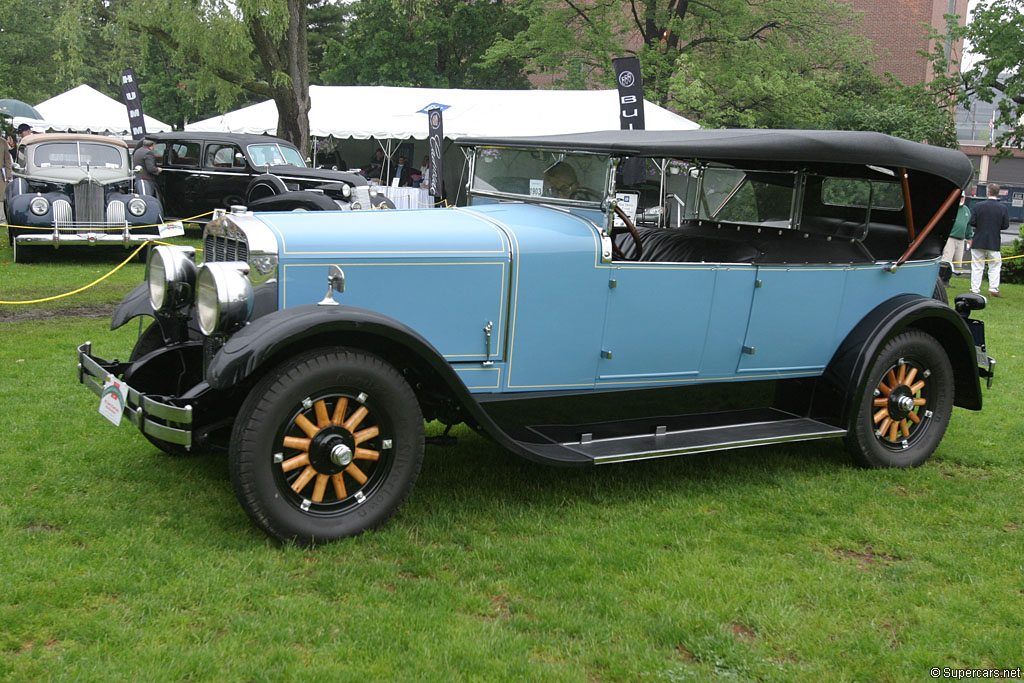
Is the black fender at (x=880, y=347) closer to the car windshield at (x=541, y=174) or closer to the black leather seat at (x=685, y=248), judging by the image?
the black leather seat at (x=685, y=248)

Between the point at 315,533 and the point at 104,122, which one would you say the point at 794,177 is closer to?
the point at 315,533

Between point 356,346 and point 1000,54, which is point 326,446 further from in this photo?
point 1000,54

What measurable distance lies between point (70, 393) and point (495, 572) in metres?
3.58

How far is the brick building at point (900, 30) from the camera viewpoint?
35438 millimetres

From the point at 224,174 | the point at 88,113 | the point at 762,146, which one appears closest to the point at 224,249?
the point at 762,146

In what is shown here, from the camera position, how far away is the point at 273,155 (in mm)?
16344

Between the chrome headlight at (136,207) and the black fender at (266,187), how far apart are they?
9.40 feet

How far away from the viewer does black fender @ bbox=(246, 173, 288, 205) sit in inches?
605

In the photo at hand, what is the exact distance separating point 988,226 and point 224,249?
1257cm

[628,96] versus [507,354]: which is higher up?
[628,96]

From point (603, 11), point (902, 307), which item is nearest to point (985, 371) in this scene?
point (902, 307)

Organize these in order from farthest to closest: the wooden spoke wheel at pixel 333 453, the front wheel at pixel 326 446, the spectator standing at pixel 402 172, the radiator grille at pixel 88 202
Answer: the spectator standing at pixel 402 172, the radiator grille at pixel 88 202, the wooden spoke wheel at pixel 333 453, the front wheel at pixel 326 446

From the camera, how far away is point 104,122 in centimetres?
2864

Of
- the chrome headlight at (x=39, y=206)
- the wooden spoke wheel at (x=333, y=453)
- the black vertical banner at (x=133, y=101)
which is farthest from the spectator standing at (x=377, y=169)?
the wooden spoke wheel at (x=333, y=453)
